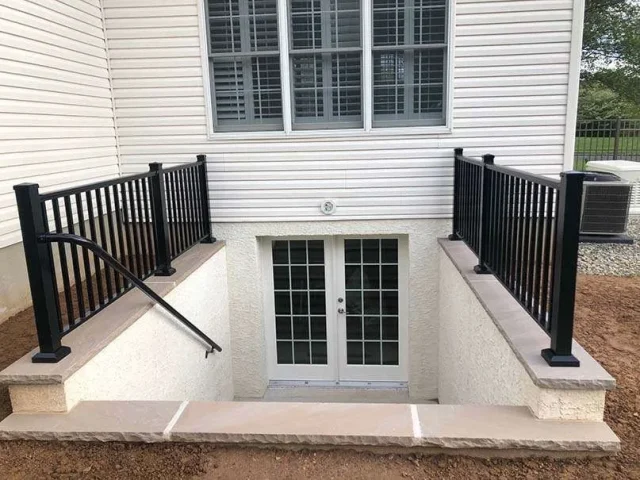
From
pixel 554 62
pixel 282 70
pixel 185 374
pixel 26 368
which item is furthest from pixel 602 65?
pixel 26 368

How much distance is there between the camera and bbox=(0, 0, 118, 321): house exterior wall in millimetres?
4223

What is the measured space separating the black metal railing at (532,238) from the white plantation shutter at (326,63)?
1.64 m

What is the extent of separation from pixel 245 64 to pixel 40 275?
359 cm

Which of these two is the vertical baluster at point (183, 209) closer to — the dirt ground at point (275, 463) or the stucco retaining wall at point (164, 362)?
the stucco retaining wall at point (164, 362)

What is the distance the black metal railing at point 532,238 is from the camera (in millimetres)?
2604

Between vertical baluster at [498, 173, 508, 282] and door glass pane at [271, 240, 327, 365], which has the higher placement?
vertical baluster at [498, 173, 508, 282]

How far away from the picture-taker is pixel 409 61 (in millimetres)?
5547

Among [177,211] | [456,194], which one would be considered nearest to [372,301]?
[456,194]

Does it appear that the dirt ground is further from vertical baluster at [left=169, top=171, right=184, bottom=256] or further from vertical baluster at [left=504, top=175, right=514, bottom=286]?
vertical baluster at [left=169, top=171, right=184, bottom=256]

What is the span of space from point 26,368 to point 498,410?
2564 mm

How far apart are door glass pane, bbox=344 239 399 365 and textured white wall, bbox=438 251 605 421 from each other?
666mm

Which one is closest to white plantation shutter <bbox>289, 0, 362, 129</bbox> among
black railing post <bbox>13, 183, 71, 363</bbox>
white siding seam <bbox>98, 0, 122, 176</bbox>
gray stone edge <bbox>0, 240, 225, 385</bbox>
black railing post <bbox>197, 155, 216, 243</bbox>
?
black railing post <bbox>197, 155, 216, 243</bbox>

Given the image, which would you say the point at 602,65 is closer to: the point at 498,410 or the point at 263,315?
the point at 263,315

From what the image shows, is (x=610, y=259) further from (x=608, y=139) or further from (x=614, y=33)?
(x=614, y=33)
